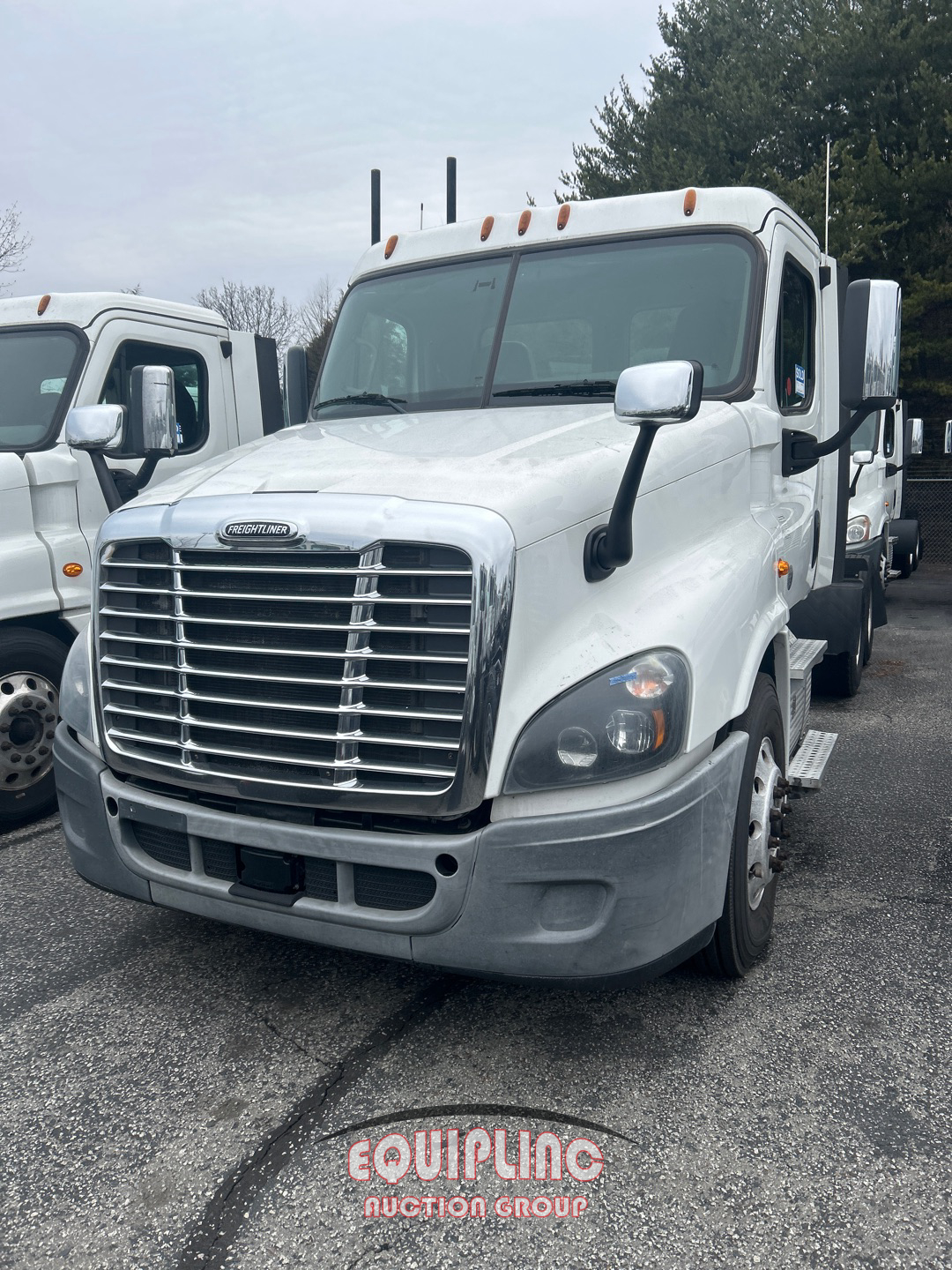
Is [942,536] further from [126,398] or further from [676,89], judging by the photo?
[126,398]

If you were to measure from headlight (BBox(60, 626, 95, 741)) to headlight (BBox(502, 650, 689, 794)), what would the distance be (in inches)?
59.1

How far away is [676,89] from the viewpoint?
23.8 metres

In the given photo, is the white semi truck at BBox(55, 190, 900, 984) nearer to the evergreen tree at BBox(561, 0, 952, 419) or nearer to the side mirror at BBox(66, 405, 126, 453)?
the side mirror at BBox(66, 405, 126, 453)

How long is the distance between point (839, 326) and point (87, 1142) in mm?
4672

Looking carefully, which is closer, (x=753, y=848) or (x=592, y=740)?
(x=592, y=740)

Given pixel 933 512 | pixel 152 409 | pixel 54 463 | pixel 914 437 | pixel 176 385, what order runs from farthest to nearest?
1. pixel 933 512
2. pixel 914 437
3. pixel 176 385
4. pixel 54 463
5. pixel 152 409

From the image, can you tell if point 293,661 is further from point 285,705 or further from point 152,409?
point 152,409

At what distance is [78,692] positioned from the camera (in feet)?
11.4

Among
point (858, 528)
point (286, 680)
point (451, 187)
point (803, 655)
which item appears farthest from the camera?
point (451, 187)

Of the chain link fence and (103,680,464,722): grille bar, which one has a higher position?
(103,680,464,722): grille bar

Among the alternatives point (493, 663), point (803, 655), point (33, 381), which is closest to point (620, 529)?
point (493, 663)

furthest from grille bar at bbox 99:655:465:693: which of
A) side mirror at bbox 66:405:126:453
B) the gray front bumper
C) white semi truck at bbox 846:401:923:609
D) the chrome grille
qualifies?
white semi truck at bbox 846:401:923:609

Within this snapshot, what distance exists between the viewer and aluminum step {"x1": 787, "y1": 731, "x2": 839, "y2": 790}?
13.4ft

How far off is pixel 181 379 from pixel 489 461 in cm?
368
